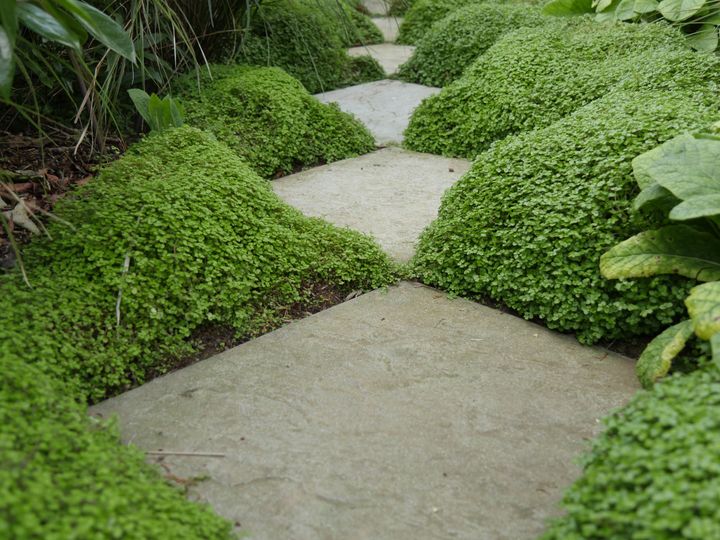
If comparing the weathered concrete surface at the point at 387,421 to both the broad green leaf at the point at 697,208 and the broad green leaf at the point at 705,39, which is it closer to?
the broad green leaf at the point at 697,208

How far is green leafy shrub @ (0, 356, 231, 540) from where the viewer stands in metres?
1.54

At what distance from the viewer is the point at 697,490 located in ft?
5.09

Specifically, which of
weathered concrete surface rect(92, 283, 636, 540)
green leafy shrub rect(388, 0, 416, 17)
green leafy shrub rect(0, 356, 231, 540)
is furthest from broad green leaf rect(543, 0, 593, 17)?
green leafy shrub rect(0, 356, 231, 540)

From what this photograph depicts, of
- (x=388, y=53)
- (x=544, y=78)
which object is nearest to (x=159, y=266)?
(x=544, y=78)

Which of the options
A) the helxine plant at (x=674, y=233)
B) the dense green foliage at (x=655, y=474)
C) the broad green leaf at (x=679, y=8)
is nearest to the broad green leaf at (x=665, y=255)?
the helxine plant at (x=674, y=233)

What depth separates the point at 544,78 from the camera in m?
4.59

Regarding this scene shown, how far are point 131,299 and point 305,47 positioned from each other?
13.1 feet

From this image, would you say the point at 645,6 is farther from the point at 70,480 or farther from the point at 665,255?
the point at 70,480

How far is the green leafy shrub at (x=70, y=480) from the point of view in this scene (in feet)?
5.05

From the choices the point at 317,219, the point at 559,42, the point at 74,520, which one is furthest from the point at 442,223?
the point at 559,42

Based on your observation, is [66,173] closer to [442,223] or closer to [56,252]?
[56,252]

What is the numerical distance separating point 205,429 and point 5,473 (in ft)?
2.37

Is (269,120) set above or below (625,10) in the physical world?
below

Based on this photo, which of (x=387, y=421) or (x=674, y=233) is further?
(x=674, y=233)
